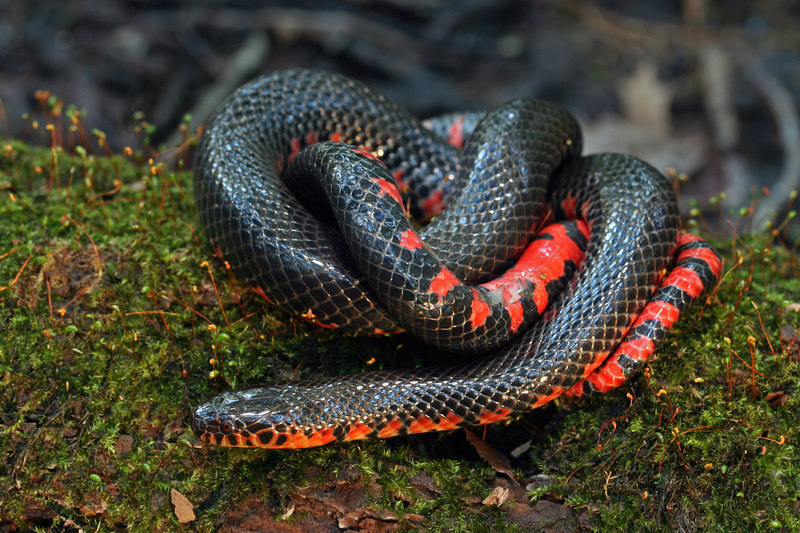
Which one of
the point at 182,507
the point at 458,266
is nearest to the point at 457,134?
the point at 458,266

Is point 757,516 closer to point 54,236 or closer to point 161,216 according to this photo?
point 161,216

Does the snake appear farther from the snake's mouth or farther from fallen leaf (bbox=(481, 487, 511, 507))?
fallen leaf (bbox=(481, 487, 511, 507))

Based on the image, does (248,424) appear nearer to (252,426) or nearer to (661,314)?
(252,426)


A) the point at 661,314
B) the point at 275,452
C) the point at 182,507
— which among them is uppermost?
the point at 661,314

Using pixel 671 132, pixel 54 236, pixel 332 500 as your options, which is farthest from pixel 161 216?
pixel 671 132

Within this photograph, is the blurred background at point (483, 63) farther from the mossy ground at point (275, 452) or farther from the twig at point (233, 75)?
the mossy ground at point (275, 452)
